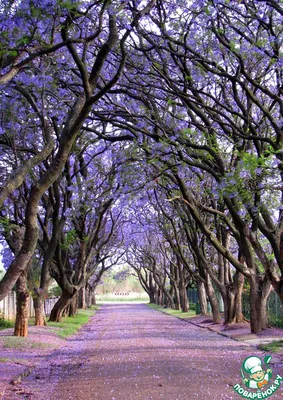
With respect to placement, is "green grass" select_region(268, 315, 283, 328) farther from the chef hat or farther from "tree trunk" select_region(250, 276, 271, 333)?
the chef hat

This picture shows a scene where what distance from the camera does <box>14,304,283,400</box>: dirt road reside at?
7.45 metres

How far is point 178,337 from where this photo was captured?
16609 mm

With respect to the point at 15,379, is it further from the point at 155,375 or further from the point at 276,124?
the point at 276,124

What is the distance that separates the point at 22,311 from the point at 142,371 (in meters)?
6.65

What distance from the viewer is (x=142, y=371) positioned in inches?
369

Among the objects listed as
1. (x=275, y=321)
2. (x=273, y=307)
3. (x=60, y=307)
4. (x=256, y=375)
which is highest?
(x=60, y=307)

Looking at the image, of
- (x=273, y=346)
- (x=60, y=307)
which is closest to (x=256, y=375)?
(x=273, y=346)

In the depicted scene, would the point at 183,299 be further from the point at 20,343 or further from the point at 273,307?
the point at 20,343

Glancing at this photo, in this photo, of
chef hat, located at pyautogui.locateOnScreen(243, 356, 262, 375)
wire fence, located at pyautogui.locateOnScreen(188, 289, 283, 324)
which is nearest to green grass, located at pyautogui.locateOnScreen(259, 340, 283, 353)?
chef hat, located at pyautogui.locateOnScreen(243, 356, 262, 375)

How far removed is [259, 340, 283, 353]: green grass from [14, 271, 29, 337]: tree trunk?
6.61 meters

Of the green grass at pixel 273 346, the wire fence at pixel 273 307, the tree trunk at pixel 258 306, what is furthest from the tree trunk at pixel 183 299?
the green grass at pixel 273 346

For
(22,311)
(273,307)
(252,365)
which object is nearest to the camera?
(252,365)

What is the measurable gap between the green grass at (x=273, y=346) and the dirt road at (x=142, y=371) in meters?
0.29

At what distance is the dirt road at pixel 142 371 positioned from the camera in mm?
7445
